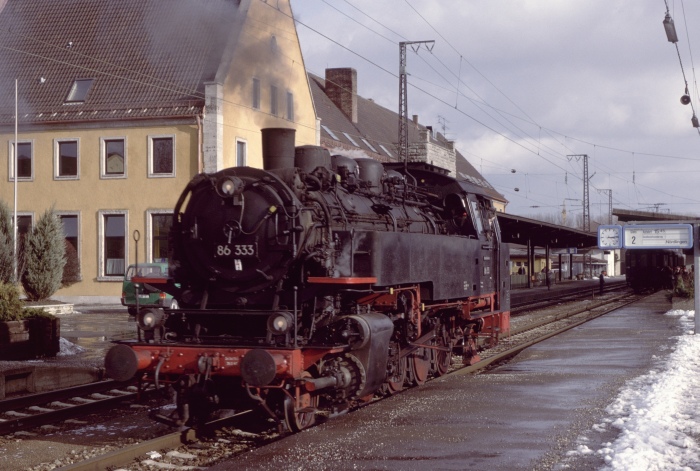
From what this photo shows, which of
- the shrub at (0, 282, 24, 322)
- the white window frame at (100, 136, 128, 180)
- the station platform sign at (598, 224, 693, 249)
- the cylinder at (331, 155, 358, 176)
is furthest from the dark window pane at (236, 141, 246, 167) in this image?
the cylinder at (331, 155, 358, 176)

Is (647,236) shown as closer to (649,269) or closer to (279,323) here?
(279,323)

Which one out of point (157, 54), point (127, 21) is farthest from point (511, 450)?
point (127, 21)

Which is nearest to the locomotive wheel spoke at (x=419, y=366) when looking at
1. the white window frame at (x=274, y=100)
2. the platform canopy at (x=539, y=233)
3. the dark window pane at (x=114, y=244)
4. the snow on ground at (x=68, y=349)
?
the snow on ground at (x=68, y=349)

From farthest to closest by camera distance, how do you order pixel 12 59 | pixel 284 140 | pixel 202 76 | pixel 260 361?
1. pixel 12 59
2. pixel 202 76
3. pixel 284 140
4. pixel 260 361

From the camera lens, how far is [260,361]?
7891mm

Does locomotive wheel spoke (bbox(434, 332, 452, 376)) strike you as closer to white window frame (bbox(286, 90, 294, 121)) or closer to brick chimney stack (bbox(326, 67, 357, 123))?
white window frame (bbox(286, 90, 294, 121))

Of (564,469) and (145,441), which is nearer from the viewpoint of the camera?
(564,469)

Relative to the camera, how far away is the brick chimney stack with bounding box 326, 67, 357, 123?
1916 inches

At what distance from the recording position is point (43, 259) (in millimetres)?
26875

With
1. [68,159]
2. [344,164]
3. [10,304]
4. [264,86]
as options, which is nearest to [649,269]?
[264,86]

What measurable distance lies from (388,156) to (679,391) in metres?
39.2

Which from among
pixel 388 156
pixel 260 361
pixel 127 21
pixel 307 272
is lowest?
pixel 260 361

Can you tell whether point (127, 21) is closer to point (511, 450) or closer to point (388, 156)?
point (388, 156)

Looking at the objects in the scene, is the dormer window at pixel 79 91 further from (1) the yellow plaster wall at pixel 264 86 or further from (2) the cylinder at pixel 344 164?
(2) the cylinder at pixel 344 164
